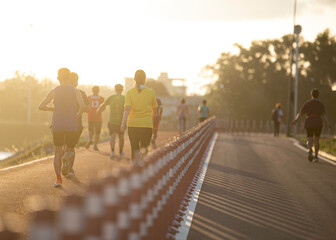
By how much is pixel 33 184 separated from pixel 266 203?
4.05 m

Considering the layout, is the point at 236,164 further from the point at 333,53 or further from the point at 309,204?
the point at 333,53

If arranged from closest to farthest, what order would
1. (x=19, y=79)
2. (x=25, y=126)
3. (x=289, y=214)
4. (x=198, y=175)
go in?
(x=289, y=214)
(x=198, y=175)
(x=25, y=126)
(x=19, y=79)

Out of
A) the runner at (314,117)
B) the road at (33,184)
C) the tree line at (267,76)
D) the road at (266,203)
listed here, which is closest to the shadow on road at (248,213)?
the road at (266,203)

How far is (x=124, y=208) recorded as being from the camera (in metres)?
3.56

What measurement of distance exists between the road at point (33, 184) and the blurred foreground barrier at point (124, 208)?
0.97m

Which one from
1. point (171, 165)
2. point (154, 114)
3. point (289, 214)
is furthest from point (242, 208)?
point (154, 114)

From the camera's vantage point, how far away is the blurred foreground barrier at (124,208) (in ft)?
8.45

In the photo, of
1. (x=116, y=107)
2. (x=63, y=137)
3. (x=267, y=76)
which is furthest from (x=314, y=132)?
(x=267, y=76)

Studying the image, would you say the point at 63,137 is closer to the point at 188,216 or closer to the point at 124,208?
the point at 188,216

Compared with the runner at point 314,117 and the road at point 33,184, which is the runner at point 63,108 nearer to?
the road at point 33,184

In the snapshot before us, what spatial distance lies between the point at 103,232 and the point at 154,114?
13128 millimetres

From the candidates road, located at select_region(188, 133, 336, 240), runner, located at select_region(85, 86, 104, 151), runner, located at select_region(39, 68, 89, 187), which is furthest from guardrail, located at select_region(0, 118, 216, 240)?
runner, located at select_region(85, 86, 104, 151)

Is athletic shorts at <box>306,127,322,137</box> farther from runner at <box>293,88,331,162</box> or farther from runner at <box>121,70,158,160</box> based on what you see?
runner at <box>121,70,158,160</box>

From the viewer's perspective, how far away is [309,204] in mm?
8594
